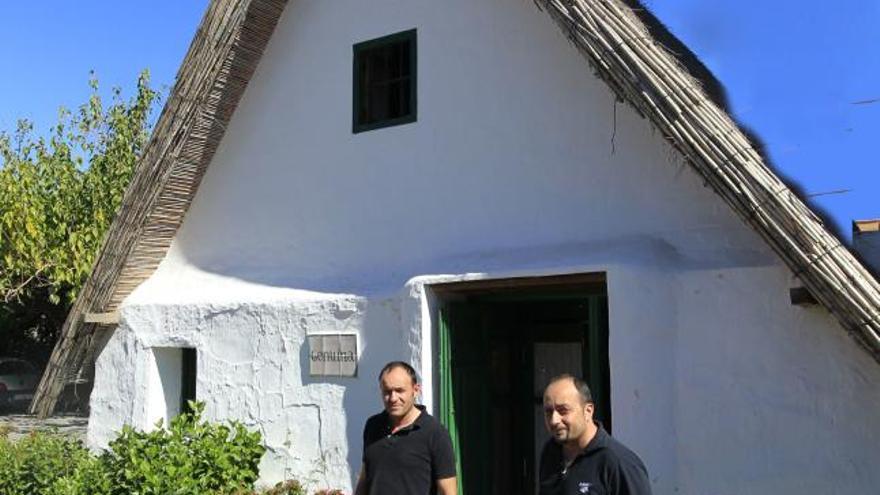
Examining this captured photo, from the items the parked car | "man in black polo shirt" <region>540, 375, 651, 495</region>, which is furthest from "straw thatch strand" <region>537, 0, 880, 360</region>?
the parked car

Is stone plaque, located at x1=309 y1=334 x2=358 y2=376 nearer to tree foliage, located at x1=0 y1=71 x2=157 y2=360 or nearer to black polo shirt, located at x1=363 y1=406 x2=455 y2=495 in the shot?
black polo shirt, located at x1=363 y1=406 x2=455 y2=495

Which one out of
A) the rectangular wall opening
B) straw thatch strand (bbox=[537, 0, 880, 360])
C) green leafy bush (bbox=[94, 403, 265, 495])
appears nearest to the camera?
straw thatch strand (bbox=[537, 0, 880, 360])

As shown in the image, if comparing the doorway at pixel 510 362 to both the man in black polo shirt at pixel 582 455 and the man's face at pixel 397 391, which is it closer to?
the man's face at pixel 397 391

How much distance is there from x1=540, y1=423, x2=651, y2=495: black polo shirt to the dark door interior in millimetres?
2787

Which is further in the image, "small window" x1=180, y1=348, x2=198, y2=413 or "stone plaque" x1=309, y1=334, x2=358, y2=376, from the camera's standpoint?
"small window" x1=180, y1=348, x2=198, y2=413

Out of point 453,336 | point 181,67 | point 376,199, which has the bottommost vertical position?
point 453,336

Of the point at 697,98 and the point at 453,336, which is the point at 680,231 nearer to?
the point at 697,98

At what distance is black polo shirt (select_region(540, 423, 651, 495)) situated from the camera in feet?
10.2

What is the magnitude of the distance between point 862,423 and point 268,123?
5663 mm

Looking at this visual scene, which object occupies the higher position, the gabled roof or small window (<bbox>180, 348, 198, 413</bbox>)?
the gabled roof

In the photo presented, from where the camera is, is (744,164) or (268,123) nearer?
(744,164)

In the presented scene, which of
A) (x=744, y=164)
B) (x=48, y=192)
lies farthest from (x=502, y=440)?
(x=48, y=192)

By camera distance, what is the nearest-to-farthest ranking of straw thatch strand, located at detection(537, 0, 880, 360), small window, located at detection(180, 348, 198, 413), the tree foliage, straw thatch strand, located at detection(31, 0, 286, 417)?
straw thatch strand, located at detection(537, 0, 880, 360) → straw thatch strand, located at detection(31, 0, 286, 417) → small window, located at detection(180, 348, 198, 413) → the tree foliage

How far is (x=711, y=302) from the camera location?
5379mm
